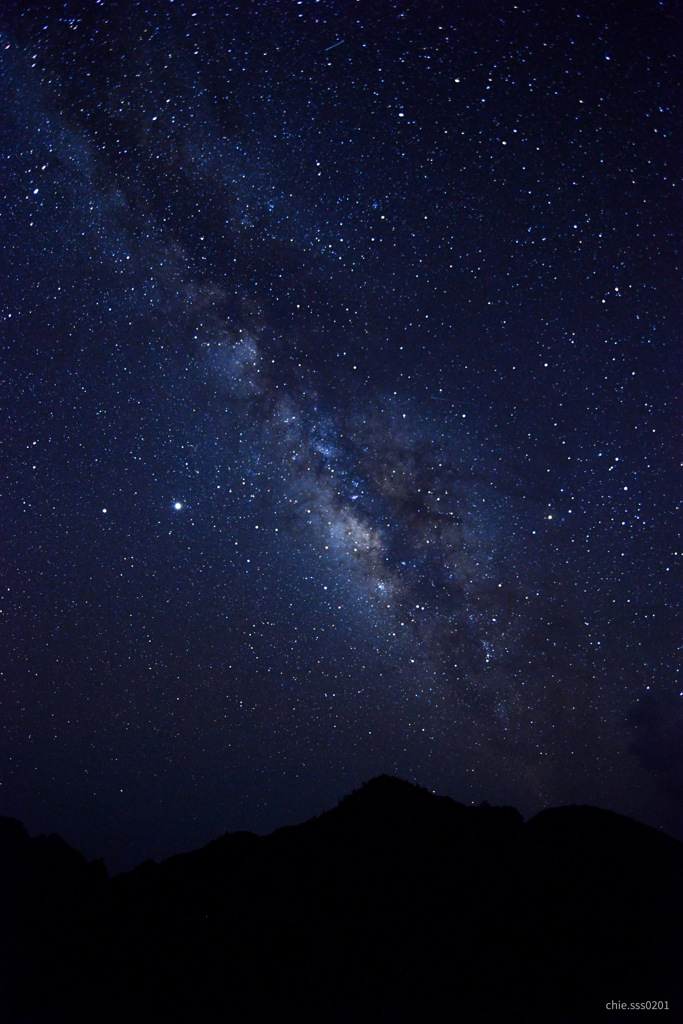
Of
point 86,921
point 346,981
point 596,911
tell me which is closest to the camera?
point 346,981

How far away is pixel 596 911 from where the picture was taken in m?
22.2

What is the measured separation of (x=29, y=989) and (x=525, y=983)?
16304 mm

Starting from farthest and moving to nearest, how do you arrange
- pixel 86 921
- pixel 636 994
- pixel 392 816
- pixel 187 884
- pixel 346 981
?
1. pixel 392 816
2. pixel 187 884
3. pixel 86 921
4. pixel 346 981
5. pixel 636 994

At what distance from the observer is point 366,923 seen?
23391mm

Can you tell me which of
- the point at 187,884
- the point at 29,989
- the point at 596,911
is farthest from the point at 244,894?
the point at 596,911

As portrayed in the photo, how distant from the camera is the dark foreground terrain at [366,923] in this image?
18.9 meters

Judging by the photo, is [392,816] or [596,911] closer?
[596,911]

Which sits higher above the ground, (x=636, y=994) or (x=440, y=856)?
(x=440, y=856)

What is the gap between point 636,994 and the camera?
18328mm

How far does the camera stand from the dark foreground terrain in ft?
62.0

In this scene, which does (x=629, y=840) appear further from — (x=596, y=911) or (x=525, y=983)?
(x=525, y=983)

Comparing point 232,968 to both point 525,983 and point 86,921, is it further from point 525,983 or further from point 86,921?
point 525,983

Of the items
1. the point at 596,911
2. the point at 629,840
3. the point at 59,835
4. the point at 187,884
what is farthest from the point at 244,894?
the point at 629,840

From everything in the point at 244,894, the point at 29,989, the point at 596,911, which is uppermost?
the point at 596,911
